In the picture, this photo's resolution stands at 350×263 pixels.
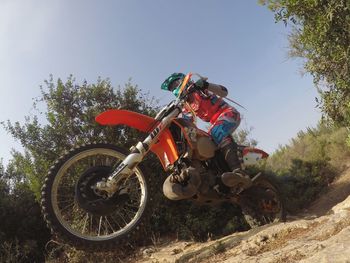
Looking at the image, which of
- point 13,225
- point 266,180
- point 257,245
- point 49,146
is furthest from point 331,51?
point 13,225

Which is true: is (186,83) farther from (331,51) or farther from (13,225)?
(13,225)

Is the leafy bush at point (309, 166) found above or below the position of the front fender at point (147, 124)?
below

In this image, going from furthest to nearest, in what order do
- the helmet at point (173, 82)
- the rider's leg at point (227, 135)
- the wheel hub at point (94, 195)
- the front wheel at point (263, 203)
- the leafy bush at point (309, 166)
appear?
the leafy bush at point (309, 166) < the front wheel at point (263, 203) < the helmet at point (173, 82) < the rider's leg at point (227, 135) < the wheel hub at point (94, 195)

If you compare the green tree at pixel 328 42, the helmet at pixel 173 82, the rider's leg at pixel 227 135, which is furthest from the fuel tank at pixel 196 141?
the green tree at pixel 328 42

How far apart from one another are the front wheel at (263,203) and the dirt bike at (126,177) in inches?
10.9

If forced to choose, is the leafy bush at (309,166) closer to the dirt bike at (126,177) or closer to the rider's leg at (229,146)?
the rider's leg at (229,146)

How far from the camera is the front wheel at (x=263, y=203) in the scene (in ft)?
18.8

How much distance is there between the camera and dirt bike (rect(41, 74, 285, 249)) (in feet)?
14.7

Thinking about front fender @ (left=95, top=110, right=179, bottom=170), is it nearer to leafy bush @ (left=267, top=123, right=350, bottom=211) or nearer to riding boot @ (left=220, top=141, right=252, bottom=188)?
riding boot @ (left=220, top=141, right=252, bottom=188)

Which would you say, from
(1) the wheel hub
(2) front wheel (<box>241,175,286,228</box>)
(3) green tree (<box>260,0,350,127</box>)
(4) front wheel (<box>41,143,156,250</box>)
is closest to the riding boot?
(2) front wheel (<box>241,175,286,228</box>)

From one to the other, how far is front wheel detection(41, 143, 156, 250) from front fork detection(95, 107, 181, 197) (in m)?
0.11

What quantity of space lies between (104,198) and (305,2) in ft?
17.4

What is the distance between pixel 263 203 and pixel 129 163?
89.3 inches

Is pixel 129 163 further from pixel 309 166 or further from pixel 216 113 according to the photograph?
pixel 309 166
